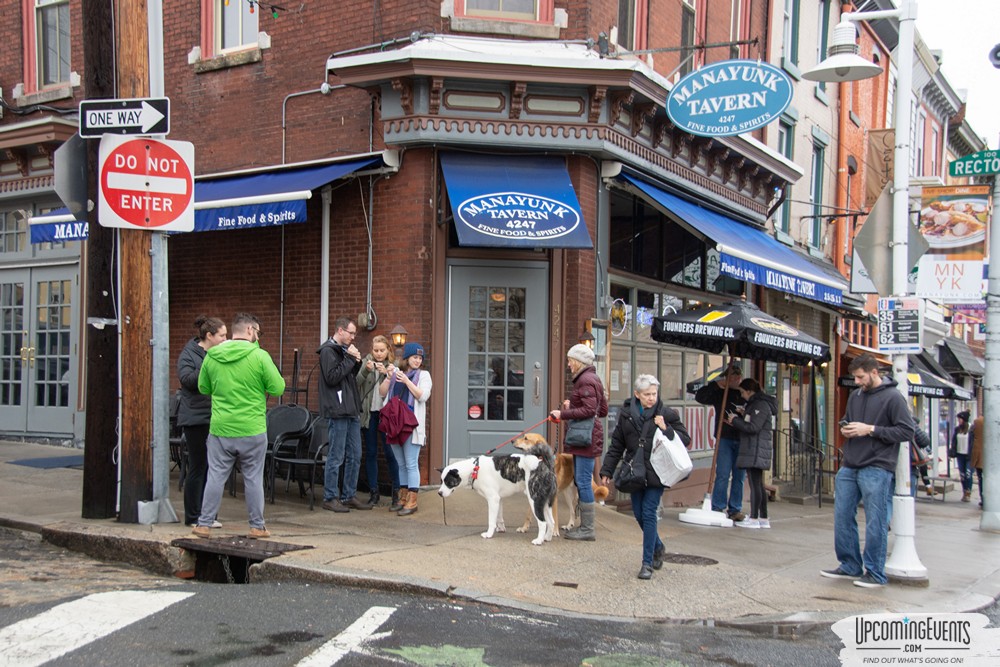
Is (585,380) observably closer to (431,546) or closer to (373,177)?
(431,546)

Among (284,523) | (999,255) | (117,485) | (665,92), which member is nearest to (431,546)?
(284,523)

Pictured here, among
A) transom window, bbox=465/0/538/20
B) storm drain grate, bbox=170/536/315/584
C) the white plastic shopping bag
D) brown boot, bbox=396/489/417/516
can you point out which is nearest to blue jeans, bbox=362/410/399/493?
brown boot, bbox=396/489/417/516

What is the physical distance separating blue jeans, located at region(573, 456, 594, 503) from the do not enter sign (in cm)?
413

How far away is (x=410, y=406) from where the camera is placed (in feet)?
30.7

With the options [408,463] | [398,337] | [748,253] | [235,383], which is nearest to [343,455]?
[408,463]

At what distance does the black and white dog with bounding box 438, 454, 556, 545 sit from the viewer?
327 inches

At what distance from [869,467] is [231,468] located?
535cm

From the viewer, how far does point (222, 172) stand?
39.5 ft

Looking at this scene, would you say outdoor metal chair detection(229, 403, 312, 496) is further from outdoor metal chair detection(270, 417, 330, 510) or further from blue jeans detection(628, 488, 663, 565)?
blue jeans detection(628, 488, 663, 565)

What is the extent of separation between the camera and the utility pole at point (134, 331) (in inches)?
306

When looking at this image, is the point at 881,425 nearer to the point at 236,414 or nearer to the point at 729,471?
the point at 729,471

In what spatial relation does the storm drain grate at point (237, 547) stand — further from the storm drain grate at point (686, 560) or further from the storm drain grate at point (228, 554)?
the storm drain grate at point (686, 560)

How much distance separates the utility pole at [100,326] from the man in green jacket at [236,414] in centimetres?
86

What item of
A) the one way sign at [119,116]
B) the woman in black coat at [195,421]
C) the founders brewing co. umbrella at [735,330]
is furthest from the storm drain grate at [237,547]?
the founders brewing co. umbrella at [735,330]
